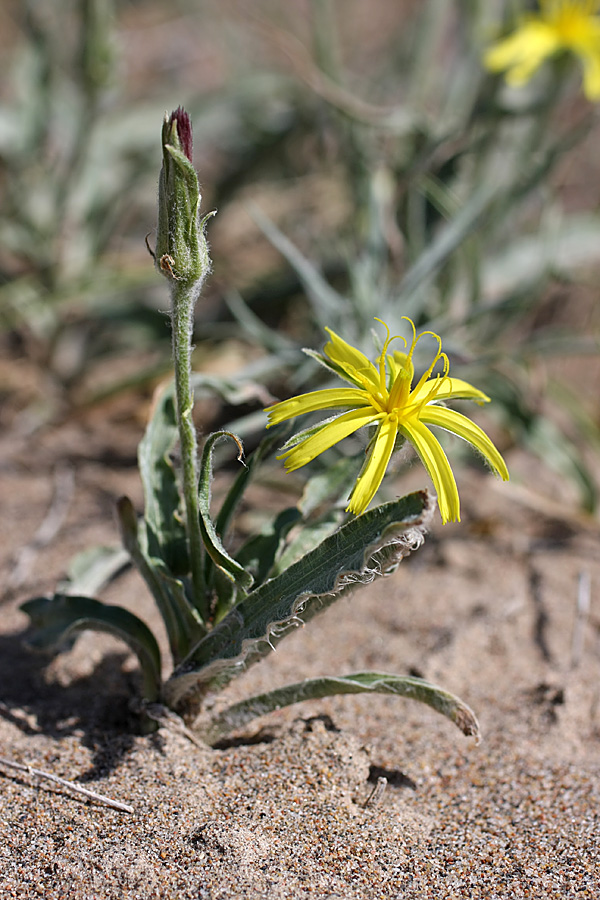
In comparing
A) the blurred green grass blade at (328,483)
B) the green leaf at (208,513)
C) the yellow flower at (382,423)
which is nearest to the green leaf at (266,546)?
the blurred green grass blade at (328,483)

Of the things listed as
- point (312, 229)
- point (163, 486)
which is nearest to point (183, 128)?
point (163, 486)

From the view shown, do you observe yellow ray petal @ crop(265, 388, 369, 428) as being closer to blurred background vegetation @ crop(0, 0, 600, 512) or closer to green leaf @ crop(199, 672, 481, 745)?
green leaf @ crop(199, 672, 481, 745)

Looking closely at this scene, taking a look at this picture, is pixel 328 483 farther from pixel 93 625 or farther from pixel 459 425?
pixel 93 625

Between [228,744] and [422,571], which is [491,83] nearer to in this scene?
[422,571]

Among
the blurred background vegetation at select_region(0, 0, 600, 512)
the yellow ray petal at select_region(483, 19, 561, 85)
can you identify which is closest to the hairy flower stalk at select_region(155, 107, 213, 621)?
the blurred background vegetation at select_region(0, 0, 600, 512)

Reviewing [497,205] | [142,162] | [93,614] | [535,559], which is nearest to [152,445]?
[93,614]
